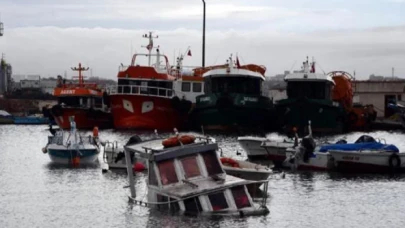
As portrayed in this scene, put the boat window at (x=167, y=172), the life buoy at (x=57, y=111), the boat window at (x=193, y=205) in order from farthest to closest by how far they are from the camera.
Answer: the life buoy at (x=57, y=111), the boat window at (x=167, y=172), the boat window at (x=193, y=205)

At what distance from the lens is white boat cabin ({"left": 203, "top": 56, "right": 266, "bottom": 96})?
3187 inches

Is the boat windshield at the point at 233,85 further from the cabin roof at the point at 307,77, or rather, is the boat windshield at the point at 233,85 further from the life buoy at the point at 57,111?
the life buoy at the point at 57,111

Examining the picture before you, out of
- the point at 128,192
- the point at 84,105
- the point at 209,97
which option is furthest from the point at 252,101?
the point at 128,192

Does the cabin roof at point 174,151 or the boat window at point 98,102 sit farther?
the boat window at point 98,102

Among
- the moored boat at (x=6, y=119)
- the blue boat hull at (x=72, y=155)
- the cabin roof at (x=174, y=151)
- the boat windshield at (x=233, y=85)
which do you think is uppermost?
the boat windshield at (x=233, y=85)

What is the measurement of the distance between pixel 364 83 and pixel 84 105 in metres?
35.3

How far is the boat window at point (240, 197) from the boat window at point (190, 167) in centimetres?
150

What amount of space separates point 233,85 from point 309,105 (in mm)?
7472

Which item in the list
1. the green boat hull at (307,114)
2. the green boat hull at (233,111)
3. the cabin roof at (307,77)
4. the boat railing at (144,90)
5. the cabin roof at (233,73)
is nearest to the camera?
the green boat hull at (307,114)

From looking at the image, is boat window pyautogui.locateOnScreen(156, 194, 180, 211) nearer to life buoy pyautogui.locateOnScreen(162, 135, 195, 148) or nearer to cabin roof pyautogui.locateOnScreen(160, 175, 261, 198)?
cabin roof pyautogui.locateOnScreen(160, 175, 261, 198)

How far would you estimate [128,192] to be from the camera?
40031mm

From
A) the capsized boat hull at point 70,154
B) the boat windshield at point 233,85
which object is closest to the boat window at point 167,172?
the capsized boat hull at point 70,154

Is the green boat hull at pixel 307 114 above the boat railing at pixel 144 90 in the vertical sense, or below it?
below

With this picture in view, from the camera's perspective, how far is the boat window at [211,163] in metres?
32.6
